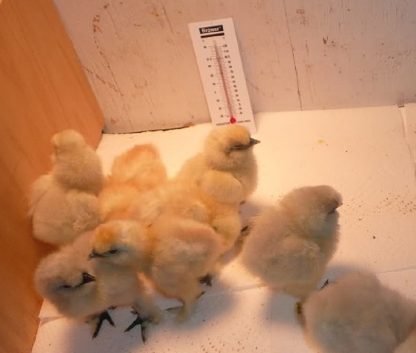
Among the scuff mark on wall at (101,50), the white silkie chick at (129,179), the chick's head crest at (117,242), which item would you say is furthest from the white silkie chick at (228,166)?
the scuff mark on wall at (101,50)

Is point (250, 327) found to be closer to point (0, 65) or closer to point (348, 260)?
point (348, 260)

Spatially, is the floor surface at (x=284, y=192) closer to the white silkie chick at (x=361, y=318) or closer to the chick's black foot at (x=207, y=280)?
the chick's black foot at (x=207, y=280)

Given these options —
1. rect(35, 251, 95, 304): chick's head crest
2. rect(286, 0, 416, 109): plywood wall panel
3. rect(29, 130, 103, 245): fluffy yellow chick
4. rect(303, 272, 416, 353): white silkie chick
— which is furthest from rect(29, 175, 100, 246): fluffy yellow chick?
rect(286, 0, 416, 109): plywood wall panel

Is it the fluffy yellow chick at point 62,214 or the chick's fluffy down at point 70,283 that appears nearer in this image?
the chick's fluffy down at point 70,283

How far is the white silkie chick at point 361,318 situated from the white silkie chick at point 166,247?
0.87 ft

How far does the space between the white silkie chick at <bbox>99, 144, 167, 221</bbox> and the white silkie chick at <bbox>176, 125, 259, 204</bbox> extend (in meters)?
0.10

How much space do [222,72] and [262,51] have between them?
13cm

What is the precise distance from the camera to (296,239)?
3.92ft

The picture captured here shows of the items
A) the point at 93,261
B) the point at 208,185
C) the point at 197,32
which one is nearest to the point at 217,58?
the point at 197,32

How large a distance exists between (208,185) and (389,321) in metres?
0.50

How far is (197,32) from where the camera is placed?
62.0 inches

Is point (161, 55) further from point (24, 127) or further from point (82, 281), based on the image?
point (82, 281)

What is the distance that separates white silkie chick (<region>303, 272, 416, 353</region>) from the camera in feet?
3.33

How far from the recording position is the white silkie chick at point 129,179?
4.53 feet
